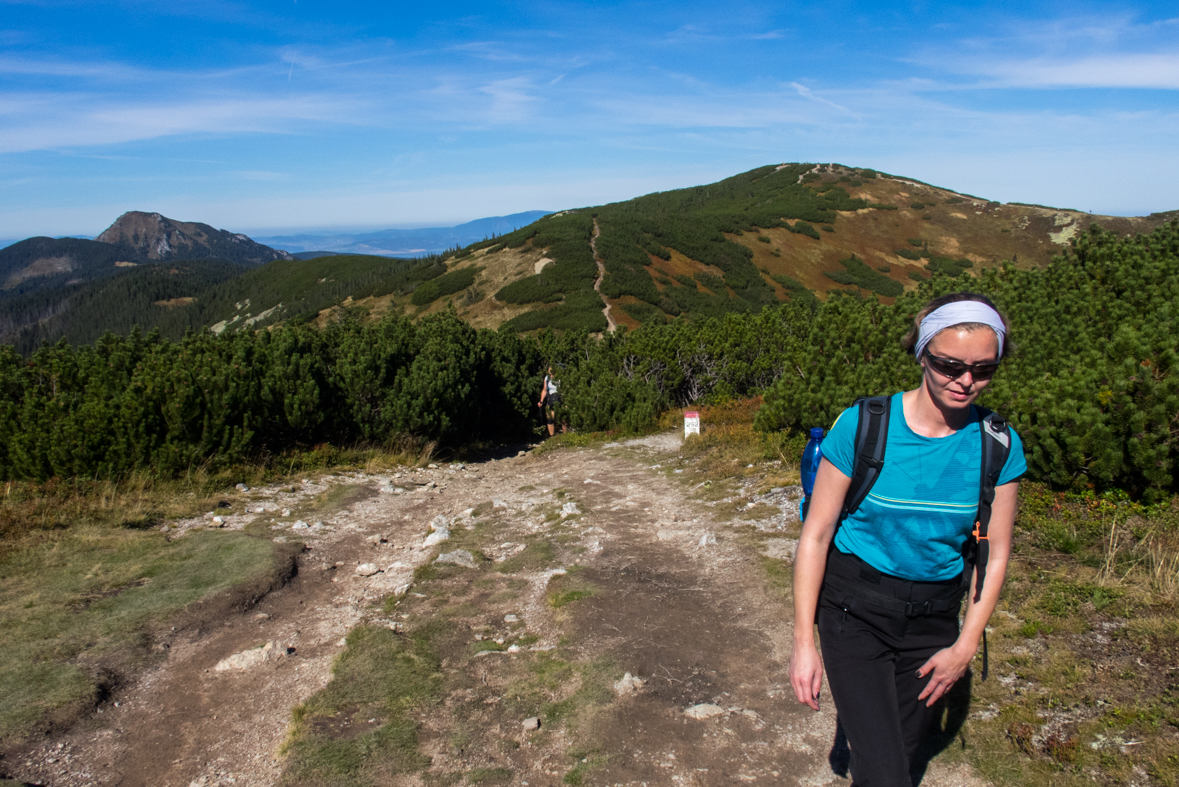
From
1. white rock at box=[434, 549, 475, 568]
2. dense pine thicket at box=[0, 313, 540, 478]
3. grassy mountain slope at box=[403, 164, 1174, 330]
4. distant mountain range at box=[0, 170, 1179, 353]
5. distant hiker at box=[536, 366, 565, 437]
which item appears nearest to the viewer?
white rock at box=[434, 549, 475, 568]

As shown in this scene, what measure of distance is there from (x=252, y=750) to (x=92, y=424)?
6135 millimetres

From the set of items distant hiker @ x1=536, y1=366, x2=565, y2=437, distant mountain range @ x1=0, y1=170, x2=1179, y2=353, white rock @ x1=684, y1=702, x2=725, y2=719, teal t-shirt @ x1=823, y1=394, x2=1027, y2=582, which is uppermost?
distant mountain range @ x1=0, y1=170, x2=1179, y2=353

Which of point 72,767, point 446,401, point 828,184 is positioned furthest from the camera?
point 828,184

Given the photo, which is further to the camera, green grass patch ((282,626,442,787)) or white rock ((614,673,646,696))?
white rock ((614,673,646,696))

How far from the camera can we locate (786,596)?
475 cm

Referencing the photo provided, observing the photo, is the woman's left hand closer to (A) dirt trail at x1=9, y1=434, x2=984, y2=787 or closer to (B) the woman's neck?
(B) the woman's neck

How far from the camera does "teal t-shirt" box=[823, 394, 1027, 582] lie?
79.3 inches

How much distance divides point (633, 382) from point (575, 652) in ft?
33.6

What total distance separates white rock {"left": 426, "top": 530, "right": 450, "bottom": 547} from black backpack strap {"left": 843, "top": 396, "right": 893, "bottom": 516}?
16.4 ft

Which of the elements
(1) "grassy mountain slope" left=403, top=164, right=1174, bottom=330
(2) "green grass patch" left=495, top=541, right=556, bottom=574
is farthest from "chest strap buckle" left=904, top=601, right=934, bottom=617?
(1) "grassy mountain slope" left=403, top=164, right=1174, bottom=330

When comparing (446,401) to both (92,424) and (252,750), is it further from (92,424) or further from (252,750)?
(252,750)

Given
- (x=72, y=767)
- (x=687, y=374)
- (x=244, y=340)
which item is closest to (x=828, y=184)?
(x=687, y=374)

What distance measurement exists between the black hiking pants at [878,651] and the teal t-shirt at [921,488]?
87mm

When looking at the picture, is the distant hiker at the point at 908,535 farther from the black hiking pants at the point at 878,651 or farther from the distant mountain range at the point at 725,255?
the distant mountain range at the point at 725,255
